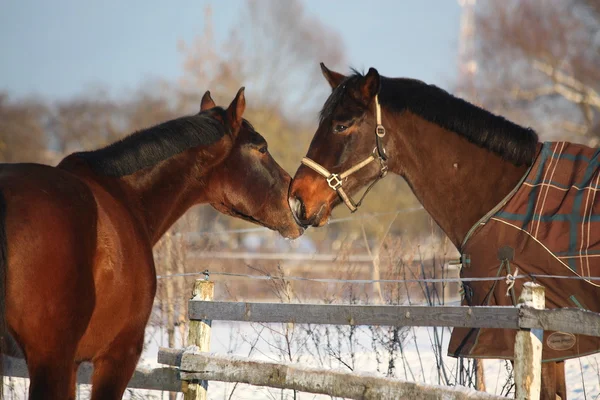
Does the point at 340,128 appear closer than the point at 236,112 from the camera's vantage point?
Yes

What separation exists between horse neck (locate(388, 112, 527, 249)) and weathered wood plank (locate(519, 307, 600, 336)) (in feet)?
1.94

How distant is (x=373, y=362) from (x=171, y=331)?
7.11ft

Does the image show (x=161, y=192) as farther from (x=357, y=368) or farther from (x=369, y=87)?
(x=357, y=368)

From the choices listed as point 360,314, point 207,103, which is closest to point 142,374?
point 360,314

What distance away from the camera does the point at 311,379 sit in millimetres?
4207

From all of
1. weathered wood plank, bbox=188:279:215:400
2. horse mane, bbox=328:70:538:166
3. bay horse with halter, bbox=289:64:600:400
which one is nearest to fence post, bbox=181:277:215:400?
weathered wood plank, bbox=188:279:215:400

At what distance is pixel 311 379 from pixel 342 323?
0.44 m

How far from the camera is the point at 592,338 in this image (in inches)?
136

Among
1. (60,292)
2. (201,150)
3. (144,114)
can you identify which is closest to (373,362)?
(201,150)

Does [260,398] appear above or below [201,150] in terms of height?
below

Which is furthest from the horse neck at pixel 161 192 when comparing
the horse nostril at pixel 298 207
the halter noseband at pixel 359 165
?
the halter noseband at pixel 359 165

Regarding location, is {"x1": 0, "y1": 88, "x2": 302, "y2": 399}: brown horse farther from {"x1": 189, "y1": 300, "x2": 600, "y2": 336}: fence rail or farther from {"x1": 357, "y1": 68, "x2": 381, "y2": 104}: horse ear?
{"x1": 357, "y1": 68, "x2": 381, "y2": 104}: horse ear

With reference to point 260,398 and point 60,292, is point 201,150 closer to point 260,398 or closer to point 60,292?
point 60,292

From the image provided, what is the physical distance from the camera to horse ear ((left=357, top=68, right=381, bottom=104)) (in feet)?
12.7
